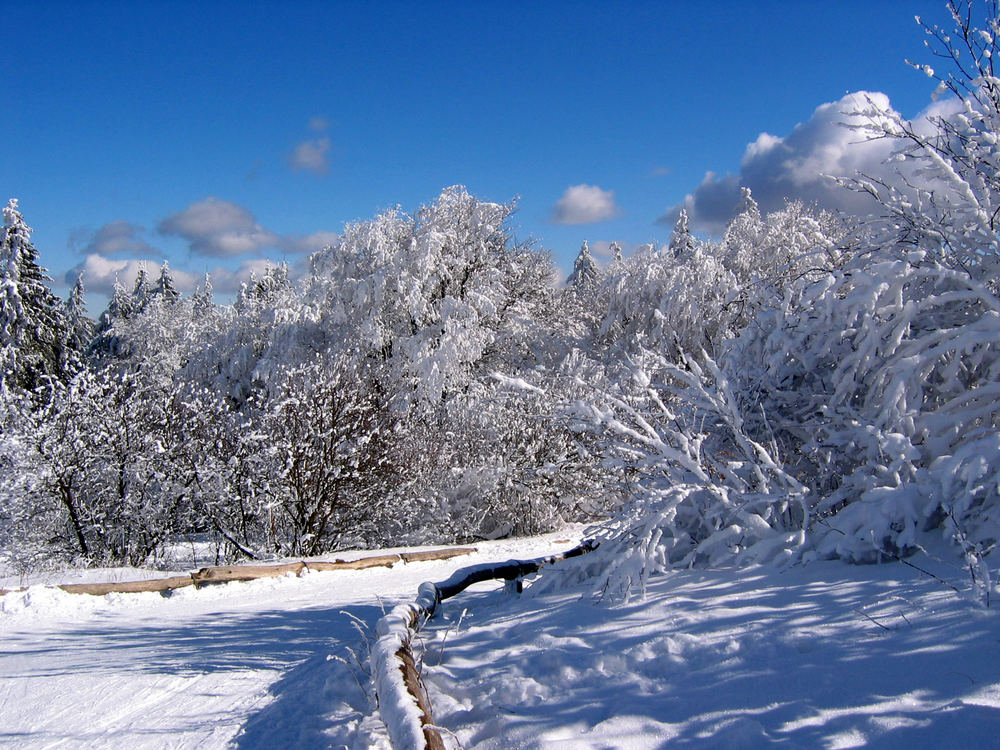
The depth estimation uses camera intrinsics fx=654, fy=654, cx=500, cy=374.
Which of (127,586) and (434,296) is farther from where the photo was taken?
(434,296)

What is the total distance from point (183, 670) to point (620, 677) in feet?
9.35

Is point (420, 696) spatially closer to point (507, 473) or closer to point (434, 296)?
point (507, 473)

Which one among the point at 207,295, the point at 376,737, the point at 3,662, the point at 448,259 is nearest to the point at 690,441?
the point at 376,737

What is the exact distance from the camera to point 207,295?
7506cm

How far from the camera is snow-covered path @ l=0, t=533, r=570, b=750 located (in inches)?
127

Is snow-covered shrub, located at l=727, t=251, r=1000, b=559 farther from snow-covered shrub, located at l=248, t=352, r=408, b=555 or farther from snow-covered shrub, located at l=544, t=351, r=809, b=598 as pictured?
snow-covered shrub, located at l=248, t=352, r=408, b=555

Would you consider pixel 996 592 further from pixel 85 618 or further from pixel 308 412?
pixel 308 412

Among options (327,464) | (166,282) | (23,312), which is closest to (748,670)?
(327,464)

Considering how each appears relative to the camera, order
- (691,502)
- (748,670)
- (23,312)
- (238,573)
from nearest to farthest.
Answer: (748,670) → (691,502) → (238,573) → (23,312)

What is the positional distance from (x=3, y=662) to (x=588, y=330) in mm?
20128

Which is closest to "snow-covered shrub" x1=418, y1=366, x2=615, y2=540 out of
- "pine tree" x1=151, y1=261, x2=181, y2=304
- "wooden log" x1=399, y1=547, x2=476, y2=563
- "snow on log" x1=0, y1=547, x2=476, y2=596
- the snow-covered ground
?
"wooden log" x1=399, y1=547, x2=476, y2=563

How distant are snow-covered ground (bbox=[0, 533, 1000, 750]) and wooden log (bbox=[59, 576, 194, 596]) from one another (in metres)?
1.88

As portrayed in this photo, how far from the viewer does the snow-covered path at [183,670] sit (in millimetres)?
3219

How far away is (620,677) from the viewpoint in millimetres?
3051
